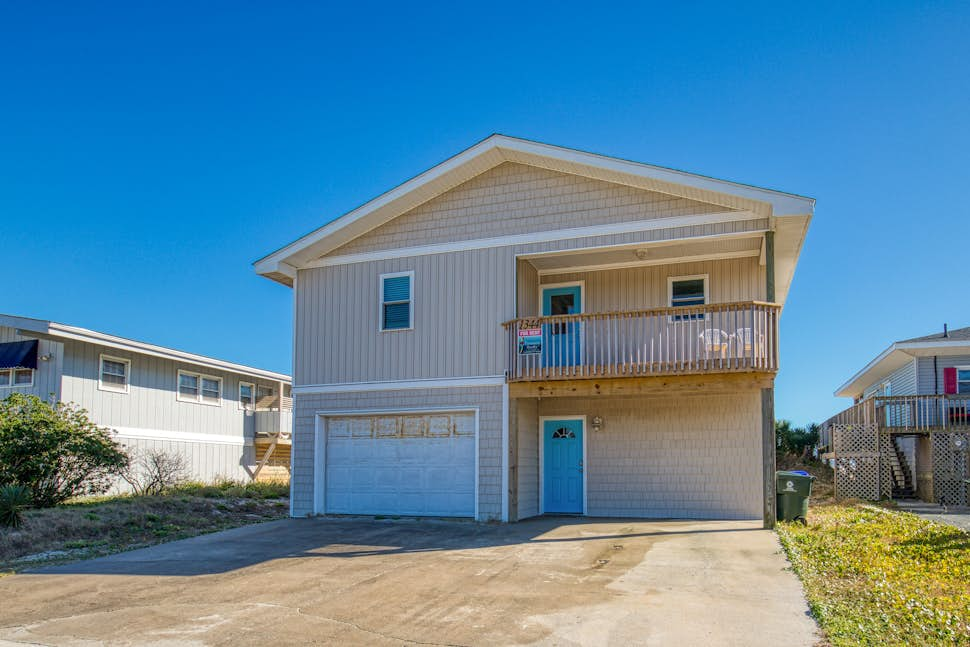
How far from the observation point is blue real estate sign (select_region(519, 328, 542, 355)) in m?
14.9

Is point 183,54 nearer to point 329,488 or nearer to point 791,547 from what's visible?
point 329,488

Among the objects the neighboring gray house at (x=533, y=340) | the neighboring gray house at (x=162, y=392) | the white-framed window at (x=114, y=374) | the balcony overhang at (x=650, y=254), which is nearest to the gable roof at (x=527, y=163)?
the neighboring gray house at (x=533, y=340)

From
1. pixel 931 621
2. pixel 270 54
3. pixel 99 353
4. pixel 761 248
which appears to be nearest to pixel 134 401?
pixel 99 353

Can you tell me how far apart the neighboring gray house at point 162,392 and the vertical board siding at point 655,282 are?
39.9ft

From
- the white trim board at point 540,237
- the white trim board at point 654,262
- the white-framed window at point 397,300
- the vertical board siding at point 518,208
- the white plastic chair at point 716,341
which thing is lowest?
the white plastic chair at point 716,341

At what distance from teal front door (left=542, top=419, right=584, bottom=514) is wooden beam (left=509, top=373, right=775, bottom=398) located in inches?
82.0

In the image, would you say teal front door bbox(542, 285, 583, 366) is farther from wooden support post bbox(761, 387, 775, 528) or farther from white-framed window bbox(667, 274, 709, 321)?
wooden support post bbox(761, 387, 775, 528)

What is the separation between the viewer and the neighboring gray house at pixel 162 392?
800 inches

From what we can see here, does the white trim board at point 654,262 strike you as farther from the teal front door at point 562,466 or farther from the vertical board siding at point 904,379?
the vertical board siding at point 904,379

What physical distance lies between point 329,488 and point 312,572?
602 cm

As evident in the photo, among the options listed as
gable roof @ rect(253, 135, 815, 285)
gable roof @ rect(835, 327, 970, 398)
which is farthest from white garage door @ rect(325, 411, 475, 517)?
gable roof @ rect(835, 327, 970, 398)

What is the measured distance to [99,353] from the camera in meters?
21.2

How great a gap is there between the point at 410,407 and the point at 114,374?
1016cm

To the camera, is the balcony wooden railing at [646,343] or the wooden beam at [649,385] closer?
the balcony wooden railing at [646,343]
